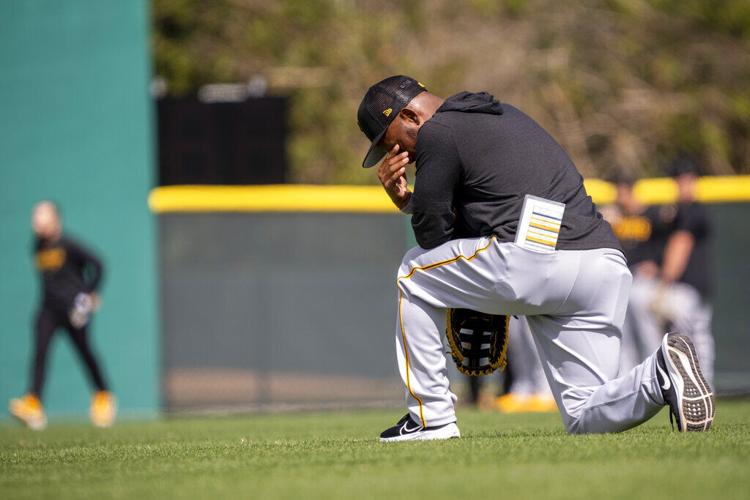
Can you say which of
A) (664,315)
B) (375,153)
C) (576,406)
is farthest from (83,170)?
(576,406)

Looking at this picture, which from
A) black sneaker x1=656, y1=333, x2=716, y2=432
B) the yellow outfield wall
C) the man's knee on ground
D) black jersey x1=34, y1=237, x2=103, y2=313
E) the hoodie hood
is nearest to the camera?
black sneaker x1=656, y1=333, x2=716, y2=432

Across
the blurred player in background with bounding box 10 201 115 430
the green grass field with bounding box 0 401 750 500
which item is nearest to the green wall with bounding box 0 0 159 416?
the blurred player in background with bounding box 10 201 115 430

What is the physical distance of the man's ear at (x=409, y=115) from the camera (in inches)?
204

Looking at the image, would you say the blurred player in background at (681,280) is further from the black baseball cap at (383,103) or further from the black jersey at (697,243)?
the black baseball cap at (383,103)

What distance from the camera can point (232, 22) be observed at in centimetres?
2334

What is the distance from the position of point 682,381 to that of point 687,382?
2cm

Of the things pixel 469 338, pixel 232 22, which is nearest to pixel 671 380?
pixel 469 338

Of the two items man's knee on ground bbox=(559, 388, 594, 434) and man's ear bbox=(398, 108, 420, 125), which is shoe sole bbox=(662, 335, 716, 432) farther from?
man's ear bbox=(398, 108, 420, 125)

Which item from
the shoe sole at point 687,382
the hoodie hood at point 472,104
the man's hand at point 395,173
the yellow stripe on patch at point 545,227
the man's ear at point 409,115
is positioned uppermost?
the hoodie hood at point 472,104

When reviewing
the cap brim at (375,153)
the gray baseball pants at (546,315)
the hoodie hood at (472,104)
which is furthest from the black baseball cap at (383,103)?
the gray baseball pants at (546,315)

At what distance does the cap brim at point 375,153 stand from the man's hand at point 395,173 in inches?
2.1

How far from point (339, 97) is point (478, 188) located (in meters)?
17.2

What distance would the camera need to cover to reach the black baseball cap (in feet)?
17.0

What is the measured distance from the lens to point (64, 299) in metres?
11.7
